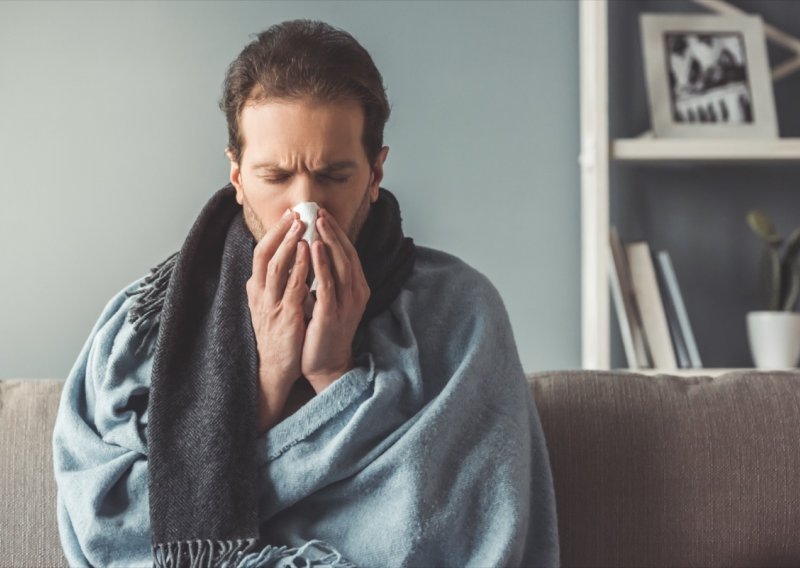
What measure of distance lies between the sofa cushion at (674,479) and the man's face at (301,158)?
0.43 metres

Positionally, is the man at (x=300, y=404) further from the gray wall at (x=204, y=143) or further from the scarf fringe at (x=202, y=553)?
the gray wall at (x=204, y=143)

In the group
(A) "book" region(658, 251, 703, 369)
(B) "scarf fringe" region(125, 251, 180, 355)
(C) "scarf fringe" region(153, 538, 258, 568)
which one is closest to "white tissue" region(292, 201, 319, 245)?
(B) "scarf fringe" region(125, 251, 180, 355)

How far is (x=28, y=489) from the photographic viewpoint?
4.41 ft

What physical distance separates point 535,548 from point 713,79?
4.06 ft

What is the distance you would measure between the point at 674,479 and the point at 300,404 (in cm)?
51

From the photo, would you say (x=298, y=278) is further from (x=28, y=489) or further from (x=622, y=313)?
(x=622, y=313)

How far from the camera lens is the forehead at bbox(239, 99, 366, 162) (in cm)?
122

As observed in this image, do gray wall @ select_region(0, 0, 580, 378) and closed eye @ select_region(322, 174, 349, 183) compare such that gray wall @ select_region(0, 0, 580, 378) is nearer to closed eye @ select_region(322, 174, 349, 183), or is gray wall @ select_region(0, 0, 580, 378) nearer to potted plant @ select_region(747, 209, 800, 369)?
potted plant @ select_region(747, 209, 800, 369)

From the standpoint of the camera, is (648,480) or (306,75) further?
(648,480)

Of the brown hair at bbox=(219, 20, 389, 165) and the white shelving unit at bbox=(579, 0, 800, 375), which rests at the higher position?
the brown hair at bbox=(219, 20, 389, 165)

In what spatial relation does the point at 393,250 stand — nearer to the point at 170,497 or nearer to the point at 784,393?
the point at 170,497

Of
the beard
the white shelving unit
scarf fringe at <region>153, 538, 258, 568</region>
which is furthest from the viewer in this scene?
the white shelving unit

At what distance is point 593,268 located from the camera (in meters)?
2.07

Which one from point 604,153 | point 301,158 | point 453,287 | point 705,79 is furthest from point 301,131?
point 705,79
